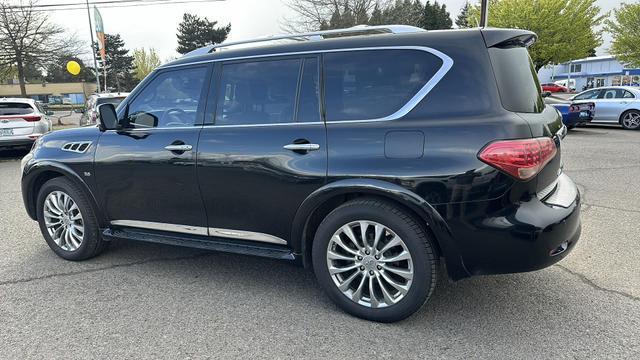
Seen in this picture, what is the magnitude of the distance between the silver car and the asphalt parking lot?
12.4 metres

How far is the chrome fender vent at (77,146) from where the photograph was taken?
4141 mm

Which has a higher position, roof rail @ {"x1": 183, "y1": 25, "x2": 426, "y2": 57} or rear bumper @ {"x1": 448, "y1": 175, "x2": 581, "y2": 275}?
roof rail @ {"x1": 183, "y1": 25, "x2": 426, "y2": 57}

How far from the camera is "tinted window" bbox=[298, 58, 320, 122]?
3231 millimetres

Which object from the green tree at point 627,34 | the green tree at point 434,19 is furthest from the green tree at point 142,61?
the green tree at point 627,34

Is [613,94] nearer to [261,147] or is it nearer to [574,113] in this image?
[574,113]

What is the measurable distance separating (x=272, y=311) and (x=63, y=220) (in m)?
2.41

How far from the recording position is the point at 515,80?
9.66 feet

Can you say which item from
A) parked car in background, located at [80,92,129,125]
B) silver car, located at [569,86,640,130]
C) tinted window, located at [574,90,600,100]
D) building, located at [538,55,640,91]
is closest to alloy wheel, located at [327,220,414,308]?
parked car in background, located at [80,92,129,125]

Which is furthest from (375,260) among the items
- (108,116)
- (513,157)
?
(108,116)

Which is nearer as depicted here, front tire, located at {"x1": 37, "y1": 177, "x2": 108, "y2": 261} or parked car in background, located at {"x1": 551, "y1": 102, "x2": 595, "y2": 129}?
front tire, located at {"x1": 37, "y1": 177, "x2": 108, "y2": 261}

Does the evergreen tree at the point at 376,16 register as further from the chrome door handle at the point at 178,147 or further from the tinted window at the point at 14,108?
the chrome door handle at the point at 178,147

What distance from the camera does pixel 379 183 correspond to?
289cm

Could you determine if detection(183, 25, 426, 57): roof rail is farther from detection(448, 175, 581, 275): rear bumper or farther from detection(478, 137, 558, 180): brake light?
detection(448, 175, 581, 275): rear bumper

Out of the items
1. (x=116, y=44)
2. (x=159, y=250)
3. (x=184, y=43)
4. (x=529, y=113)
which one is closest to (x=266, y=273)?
(x=159, y=250)
